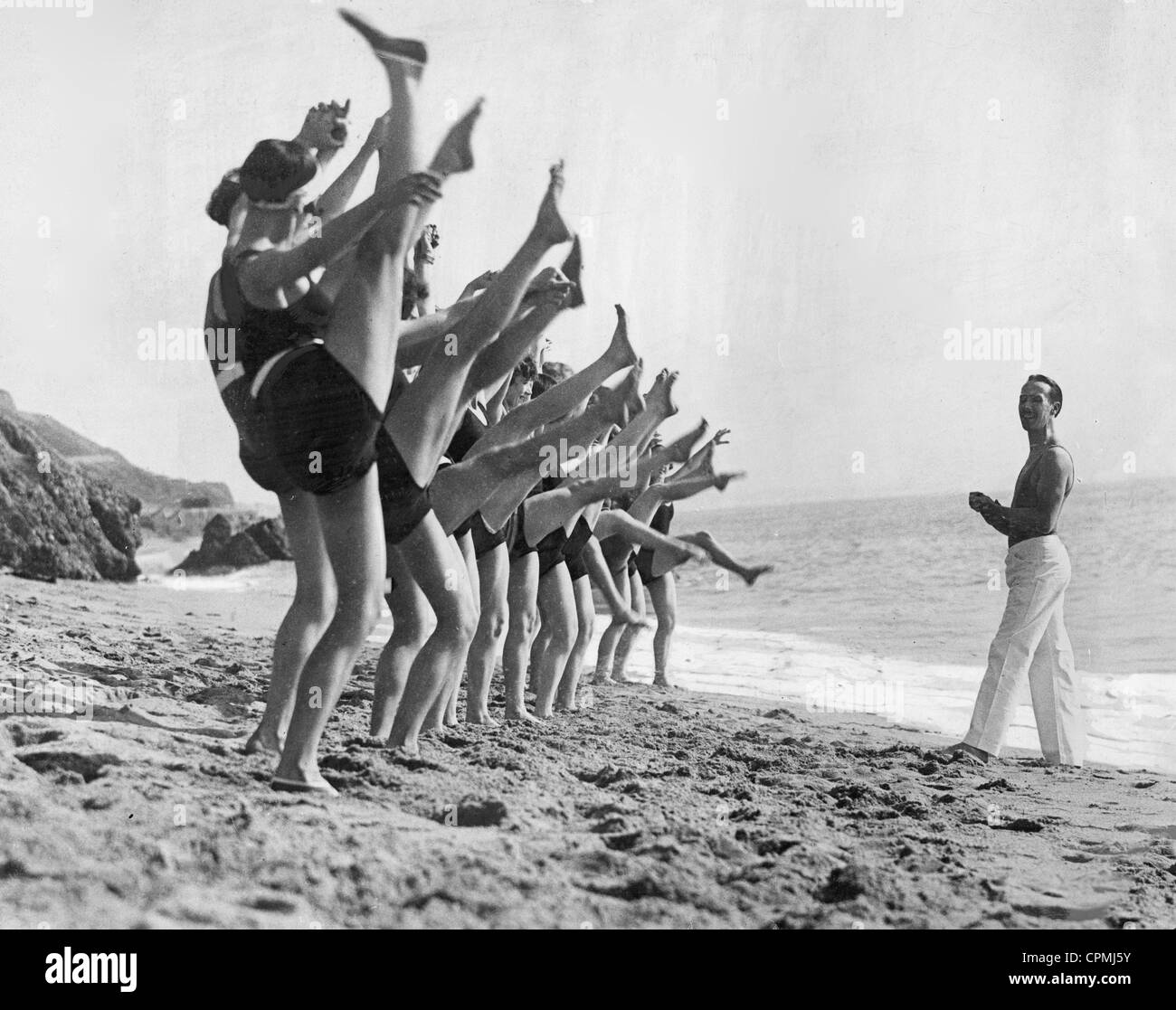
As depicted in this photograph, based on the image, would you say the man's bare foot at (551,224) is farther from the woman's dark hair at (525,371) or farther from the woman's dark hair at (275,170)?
the woman's dark hair at (525,371)

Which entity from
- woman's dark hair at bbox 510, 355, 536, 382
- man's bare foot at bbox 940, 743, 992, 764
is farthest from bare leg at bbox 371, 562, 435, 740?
man's bare foot at bbox 940, 743, 992, 764

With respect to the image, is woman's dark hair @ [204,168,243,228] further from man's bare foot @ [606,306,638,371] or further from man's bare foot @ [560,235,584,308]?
man's bare foot @ [606,306,638,371]

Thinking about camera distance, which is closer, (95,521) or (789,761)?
(789,761)

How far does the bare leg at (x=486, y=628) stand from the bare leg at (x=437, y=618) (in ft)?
3.73

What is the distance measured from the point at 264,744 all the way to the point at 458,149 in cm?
168

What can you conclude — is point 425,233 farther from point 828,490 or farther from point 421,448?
point 828,490

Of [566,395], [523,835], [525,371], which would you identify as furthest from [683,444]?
[523,835]

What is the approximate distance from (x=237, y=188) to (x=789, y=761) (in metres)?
3.10

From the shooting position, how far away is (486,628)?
4.80 metres

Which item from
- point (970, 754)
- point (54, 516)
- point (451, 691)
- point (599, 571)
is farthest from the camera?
point (54, 516)

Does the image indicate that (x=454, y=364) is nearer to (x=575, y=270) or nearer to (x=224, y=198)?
(x=224, y=198)

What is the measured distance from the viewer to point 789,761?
4969 mm
